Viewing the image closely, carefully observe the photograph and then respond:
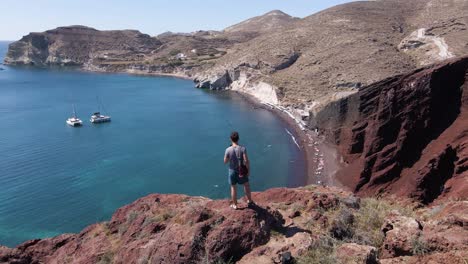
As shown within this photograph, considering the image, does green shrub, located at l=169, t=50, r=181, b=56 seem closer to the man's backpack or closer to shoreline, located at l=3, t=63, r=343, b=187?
shoreline, located at l=3, t=63, r=343, b=187

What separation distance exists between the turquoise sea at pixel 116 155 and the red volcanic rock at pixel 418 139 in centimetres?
1521

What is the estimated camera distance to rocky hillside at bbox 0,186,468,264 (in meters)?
8.27

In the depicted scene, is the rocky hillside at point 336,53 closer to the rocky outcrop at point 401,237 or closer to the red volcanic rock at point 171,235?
the red volcanic rock at point 171,235

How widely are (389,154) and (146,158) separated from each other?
112 feet

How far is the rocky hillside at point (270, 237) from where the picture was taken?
8.27 meters

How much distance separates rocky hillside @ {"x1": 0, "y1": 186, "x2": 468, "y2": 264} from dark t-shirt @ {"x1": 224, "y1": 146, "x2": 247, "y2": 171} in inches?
47.7

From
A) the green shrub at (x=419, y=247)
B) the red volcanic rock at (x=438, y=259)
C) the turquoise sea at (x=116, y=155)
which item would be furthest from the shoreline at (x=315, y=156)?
the red volcanic rock at (x=438, y=259)

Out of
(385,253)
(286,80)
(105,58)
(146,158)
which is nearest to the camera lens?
(385,253)

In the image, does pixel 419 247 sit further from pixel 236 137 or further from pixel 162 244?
pixel 162 244

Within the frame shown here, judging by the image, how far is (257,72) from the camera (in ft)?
335

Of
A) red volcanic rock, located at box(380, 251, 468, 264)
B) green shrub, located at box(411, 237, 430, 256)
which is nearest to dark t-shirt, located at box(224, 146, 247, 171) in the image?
red volcanic rock, located at box(380, 251, 468, 264)

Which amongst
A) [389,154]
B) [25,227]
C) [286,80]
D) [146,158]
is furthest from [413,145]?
[286,80]

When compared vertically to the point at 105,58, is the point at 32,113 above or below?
below

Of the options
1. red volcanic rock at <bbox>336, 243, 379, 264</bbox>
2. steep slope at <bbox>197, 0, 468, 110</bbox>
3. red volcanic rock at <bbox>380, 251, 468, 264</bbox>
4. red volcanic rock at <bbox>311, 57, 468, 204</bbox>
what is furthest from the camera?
steep slope at <bbox>197, 0, 468, 110</bbox>
